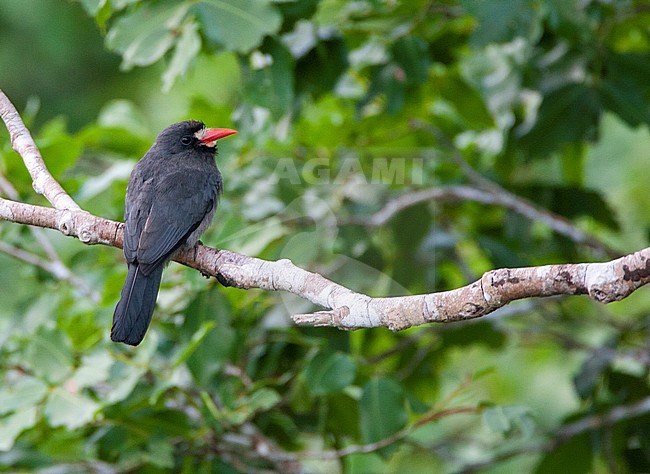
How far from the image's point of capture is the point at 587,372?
3770 millimetres

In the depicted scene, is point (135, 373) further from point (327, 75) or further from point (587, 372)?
point (587, 372)

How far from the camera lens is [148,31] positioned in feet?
10.1

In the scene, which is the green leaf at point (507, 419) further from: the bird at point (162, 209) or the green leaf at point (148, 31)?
the green leaf at point (148, 31)

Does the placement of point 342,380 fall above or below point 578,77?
below

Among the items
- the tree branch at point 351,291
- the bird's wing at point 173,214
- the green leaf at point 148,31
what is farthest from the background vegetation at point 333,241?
the tree branch at point 351,291

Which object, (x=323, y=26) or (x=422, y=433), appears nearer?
(x=323, y=26)

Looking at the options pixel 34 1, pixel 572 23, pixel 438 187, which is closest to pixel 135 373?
pixel 438 187

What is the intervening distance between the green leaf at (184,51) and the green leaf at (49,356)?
3.15 feet

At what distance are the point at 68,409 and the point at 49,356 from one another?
23cm

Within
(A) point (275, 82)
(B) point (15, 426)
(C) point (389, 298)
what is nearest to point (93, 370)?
(B) point (15, 426)

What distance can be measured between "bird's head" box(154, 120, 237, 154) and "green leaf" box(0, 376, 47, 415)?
1.12m

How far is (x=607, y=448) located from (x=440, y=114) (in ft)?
5.70

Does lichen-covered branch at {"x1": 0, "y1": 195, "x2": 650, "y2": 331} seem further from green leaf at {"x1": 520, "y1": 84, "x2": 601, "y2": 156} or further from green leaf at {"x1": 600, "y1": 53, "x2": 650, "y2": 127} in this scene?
green leaf at {"x1": 600, "y1": 53, "x2": 650, "y2": 127}

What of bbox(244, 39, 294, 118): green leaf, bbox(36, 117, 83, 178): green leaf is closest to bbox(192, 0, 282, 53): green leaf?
bbox(244, 39, 294, 118): green leaf
